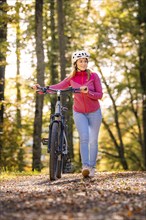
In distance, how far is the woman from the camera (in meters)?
8.51

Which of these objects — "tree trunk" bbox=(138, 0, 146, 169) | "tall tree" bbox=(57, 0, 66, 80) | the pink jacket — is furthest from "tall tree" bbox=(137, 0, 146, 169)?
the pink jacket

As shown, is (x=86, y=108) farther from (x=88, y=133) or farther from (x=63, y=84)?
(x=63, y=84)

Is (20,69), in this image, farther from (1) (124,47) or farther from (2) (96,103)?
(2) (96,103)

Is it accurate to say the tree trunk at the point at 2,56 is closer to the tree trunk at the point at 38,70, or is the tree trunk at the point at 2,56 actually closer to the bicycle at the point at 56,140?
the tree trunk at the point at 38,70

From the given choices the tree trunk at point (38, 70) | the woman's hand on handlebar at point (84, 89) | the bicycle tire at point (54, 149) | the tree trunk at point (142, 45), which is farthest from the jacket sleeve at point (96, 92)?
the tree trunk at point (142, 45)

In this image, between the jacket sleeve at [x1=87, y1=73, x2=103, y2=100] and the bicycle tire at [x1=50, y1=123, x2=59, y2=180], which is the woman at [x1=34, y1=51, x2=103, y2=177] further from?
the bicycle tire at [x1=50, y1=123, x2=59, y2=180]

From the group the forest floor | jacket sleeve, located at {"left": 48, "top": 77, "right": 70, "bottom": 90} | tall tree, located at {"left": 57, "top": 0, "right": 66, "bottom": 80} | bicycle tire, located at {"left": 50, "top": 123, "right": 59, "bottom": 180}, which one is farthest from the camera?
tall tree, located at {"left": 57, "top": 0, "right": 66, "bottom": 80}

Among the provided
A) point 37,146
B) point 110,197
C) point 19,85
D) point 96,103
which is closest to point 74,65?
Answer: point 96,103

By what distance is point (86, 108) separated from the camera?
28.3ft

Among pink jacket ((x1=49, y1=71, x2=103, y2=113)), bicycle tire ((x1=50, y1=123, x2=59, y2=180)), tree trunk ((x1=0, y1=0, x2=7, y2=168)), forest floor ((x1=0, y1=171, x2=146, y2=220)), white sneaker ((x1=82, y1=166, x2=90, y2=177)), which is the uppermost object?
tree trunk ((x1=0, y1=0, x2=7, y2=168))

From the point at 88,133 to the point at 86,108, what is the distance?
0.42 metres

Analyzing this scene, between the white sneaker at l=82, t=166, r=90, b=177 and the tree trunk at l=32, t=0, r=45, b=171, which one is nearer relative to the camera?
the white sneaker at l=82, t=166, r=90, b=177

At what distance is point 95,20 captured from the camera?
26375mm

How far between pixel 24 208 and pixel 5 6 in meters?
7.74
